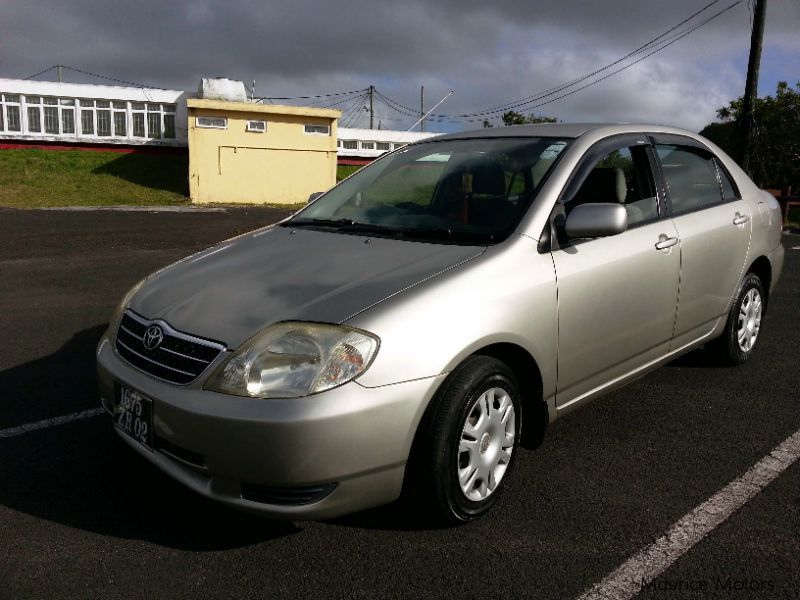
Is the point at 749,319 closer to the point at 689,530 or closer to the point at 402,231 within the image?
the point at 689,530

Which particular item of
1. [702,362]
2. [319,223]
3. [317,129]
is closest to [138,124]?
[317,129]

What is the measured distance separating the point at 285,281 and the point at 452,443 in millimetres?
924

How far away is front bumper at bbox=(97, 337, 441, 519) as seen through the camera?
2328 mm

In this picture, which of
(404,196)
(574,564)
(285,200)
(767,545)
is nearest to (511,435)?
(574,564)

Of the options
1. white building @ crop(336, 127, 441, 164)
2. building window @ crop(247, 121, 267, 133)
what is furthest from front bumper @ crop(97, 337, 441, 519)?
white building @ crop(336, 127, 441, 164)

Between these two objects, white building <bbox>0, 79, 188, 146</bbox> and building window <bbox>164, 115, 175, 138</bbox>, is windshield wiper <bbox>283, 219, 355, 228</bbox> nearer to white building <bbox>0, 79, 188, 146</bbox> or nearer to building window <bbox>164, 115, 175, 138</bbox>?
A: white building <bbox>0, 79, 188, 146</bbox>

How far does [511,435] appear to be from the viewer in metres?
2.95

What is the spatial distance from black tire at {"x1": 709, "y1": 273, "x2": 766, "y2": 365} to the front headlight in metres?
3.11

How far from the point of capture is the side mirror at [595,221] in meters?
3.10

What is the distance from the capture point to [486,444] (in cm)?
282

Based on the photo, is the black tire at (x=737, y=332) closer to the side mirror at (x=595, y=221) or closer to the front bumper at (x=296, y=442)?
the side mirror at (x=595, y=221)

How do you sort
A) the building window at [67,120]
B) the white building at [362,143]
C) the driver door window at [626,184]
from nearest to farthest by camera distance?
the driver door window at [626,184] < the building window at [67,120] < the white building at [362,143]

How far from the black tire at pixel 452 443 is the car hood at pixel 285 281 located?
41 cm

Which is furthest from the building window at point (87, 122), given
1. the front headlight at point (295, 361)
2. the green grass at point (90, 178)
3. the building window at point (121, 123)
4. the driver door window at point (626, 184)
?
the front headlight at point (295, 361)
